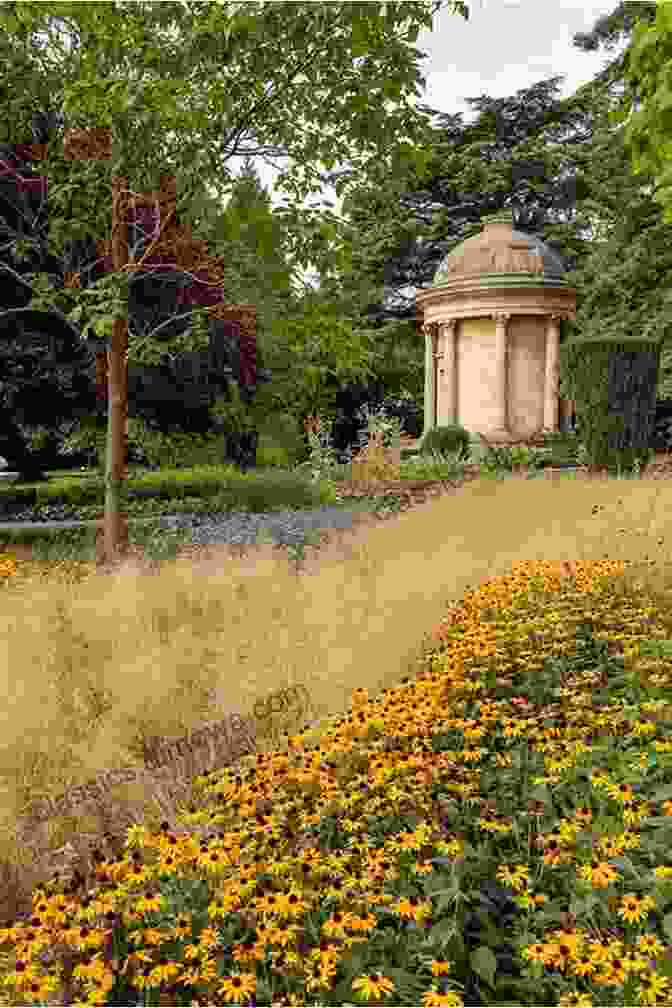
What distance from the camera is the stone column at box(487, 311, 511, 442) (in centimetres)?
2234

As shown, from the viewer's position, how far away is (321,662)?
15.8 ft

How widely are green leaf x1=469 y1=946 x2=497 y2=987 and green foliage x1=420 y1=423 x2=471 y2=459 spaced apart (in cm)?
1779

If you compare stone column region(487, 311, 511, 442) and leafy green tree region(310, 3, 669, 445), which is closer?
stone column region(487, 311, 511, 442)

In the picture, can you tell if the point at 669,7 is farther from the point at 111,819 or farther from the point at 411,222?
the point at 411,222

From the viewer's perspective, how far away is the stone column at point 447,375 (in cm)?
2317

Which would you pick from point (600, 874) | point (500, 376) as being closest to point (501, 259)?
point (500, 376)

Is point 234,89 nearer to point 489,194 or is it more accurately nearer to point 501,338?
point 501,338

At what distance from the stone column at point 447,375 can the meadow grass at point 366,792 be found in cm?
1680

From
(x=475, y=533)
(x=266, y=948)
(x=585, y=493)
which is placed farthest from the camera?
(x=585, y=493)

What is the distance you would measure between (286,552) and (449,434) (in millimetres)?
11943

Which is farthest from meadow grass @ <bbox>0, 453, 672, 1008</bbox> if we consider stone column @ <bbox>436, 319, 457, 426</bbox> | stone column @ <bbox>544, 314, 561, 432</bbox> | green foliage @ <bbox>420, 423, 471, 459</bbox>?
stone column @ <bbox>436, 319, 457, 426</bbox>

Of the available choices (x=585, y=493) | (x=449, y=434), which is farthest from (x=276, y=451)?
(x=585, y=493)

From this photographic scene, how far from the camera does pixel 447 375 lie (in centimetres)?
2328

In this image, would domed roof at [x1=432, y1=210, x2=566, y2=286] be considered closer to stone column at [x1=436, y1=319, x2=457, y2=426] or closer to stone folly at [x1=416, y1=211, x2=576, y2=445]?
stone folly at [x1=416, y1=211, x2=576, y2=445]
